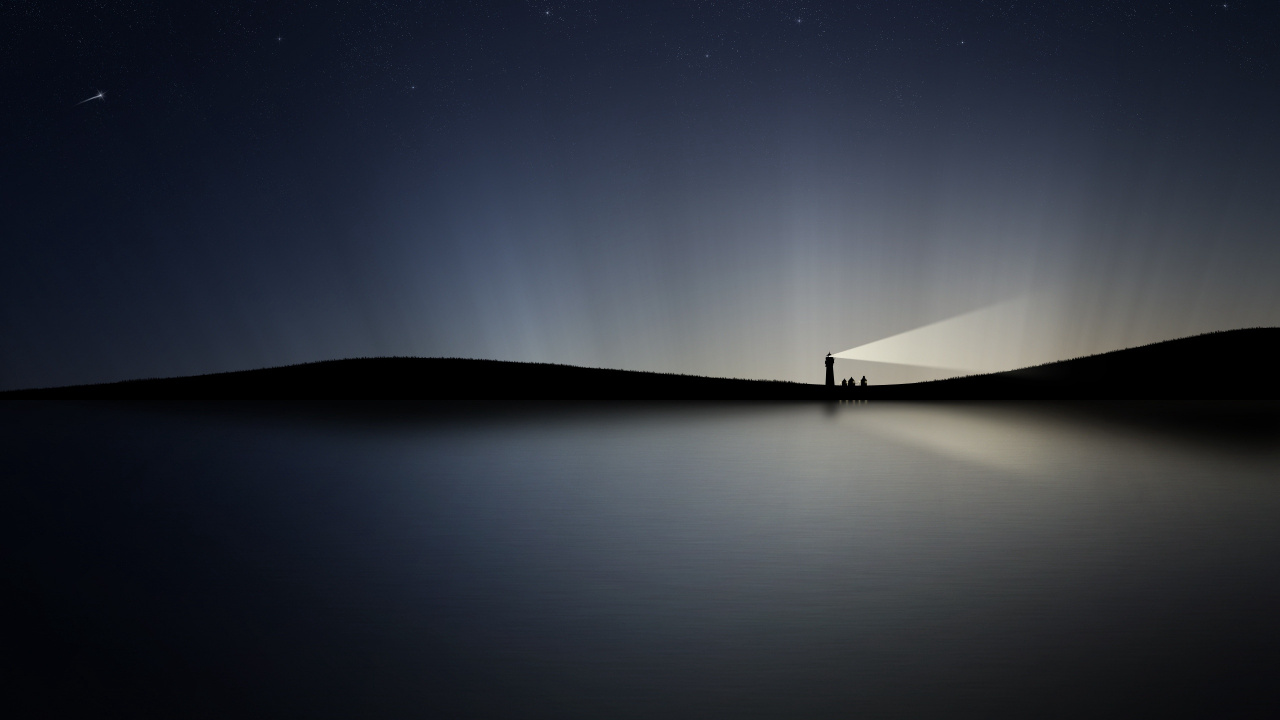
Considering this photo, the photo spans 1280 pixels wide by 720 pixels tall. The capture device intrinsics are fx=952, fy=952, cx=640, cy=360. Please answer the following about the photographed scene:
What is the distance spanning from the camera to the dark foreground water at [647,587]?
3961 millimetres

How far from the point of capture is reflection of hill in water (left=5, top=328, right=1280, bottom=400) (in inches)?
1186

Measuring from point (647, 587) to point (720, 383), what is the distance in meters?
30.5

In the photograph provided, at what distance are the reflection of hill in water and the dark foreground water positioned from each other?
1856cm

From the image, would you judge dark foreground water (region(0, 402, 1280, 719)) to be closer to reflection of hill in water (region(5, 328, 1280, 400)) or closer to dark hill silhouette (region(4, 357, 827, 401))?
reflection of hill in water (region(5, 328, 1280, 400))

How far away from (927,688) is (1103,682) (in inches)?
29.2

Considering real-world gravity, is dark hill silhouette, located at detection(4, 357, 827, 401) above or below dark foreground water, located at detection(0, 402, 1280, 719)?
above

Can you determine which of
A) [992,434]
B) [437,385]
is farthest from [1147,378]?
[437,385]

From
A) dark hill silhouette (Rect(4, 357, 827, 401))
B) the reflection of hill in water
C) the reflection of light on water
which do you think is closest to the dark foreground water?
the reflection of light on water

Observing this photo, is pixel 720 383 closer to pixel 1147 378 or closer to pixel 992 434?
pixel 1147 378

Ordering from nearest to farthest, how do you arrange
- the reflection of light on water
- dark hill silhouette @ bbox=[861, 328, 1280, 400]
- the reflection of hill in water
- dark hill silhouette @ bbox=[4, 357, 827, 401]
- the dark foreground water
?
the dark foreground water, the reflection of light on water, dark hill silhouette @ bbox=[861, 328, 1280, 400], the reflection of hill in water, dark hill silhouette @ bbox=[4, 357, 827, 401]

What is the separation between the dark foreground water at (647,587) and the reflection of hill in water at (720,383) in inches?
731

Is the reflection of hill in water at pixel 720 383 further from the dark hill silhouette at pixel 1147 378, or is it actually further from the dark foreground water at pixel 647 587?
the dark foreground water at pixel 647 587

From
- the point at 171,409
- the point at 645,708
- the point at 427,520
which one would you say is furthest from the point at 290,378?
the point at 645,708

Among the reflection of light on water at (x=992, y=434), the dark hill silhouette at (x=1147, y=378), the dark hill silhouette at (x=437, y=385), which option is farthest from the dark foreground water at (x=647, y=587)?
the dark hill silhouette at (x=437, y=385)
